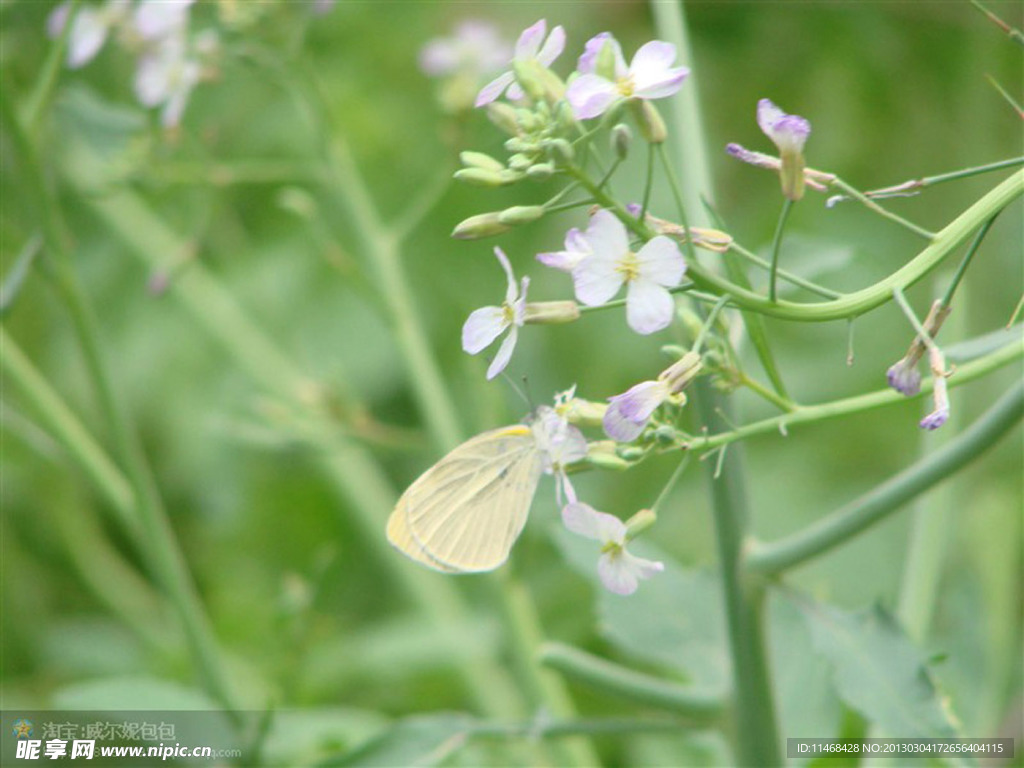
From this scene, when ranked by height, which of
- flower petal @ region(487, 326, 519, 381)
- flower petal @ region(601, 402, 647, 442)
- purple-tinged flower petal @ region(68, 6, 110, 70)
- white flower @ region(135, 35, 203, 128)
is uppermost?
purple-tinged flower petal @ region(68, 6, 110, 70)

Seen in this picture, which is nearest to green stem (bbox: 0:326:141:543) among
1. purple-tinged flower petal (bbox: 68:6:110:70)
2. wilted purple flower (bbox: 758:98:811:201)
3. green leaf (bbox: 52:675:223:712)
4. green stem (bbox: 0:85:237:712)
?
green stem (bbox: 0:85:237:712)

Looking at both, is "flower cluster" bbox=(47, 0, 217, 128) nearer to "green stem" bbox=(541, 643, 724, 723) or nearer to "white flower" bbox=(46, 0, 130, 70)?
"white flower" bbox=(46, 0, 130, 70)

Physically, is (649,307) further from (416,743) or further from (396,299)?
(396,299)

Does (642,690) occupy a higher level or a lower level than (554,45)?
lower

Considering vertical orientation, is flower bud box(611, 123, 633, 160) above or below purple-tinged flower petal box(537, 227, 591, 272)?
above

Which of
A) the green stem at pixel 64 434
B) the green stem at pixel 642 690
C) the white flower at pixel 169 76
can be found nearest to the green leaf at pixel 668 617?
the green stem at pixel 642 690

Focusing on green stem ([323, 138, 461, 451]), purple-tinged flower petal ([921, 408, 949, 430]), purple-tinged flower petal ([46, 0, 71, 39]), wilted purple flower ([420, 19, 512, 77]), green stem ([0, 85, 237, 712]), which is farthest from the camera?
wilted purple flower ([420, 19, 512, 77])

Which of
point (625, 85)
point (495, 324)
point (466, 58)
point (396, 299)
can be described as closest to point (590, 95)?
point (625, 85)
